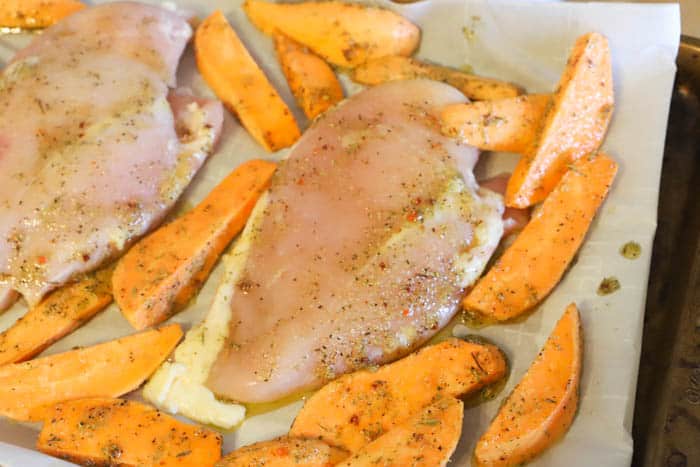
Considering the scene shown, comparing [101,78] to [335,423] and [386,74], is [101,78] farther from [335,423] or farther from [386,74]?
[335,423]

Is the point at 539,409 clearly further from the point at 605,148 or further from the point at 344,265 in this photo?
the point at 605,148

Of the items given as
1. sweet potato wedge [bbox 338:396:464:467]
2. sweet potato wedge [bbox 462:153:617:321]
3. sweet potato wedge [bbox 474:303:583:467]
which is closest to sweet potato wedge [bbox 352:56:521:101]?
sweet potato wedge [bbox 462:153:617:321]

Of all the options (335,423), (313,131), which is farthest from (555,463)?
(313,131)

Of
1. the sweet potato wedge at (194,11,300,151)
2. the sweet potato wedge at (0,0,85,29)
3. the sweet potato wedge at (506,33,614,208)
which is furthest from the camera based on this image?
the sweet potato wedge at (0,0,85,29)

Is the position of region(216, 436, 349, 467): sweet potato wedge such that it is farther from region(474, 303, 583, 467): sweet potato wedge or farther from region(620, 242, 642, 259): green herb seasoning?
region(620, 242, 642, 259): green herb seasoning

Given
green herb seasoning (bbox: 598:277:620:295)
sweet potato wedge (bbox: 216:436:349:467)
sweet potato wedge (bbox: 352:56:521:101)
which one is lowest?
sweet potato wedge (bbox: 216:436:349:467)

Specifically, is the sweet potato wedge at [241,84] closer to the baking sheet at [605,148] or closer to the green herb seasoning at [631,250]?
the baking sheet at [605,148]
